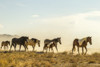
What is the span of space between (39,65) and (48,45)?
47.9ft

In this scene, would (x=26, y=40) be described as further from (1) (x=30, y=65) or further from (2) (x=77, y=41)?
(1) (x=30, y=65)

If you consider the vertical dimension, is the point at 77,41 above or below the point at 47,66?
above

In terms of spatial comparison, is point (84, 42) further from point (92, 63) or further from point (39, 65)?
point (39, 65)

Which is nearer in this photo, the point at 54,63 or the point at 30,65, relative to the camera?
the point at 30,65

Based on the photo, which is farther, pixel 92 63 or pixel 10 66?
pixel 92 63

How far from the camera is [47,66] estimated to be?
1605cm

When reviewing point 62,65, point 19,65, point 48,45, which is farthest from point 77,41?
point 19,65

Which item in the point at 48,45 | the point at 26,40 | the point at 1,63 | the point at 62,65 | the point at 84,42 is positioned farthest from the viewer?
the point at 26,40

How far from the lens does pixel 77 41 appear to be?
28.2m

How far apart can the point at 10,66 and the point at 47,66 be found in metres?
2.74

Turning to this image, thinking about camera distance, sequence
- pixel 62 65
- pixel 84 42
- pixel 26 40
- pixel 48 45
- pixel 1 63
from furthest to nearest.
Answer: pixel 26 40, pixel 48 45, pixel 84 42, pixel 62 65, pixel 1 63

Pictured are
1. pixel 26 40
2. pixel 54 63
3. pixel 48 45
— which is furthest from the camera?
pixel 26 40

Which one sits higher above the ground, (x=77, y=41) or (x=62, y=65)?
(x=77, y=41)

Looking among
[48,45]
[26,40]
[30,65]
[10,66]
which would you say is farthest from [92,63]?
[26,40]
